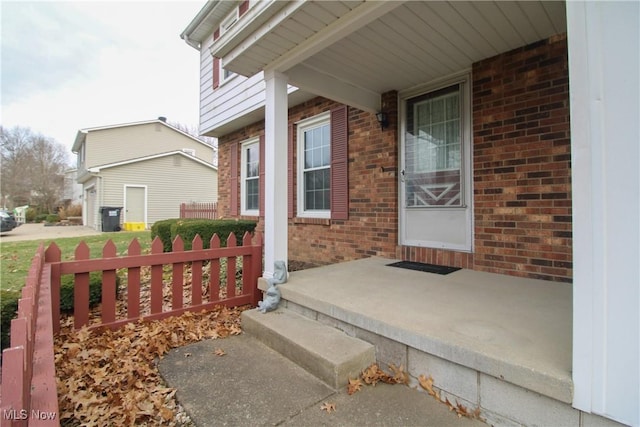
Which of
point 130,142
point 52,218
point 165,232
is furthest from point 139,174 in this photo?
point 165,232

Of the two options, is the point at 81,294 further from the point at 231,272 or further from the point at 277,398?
the point at 277,398

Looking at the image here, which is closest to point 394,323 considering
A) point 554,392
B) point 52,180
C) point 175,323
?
point 554,392

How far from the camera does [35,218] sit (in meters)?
22.1

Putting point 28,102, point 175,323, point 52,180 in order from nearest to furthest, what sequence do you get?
point 175,323 < point 28,102 < point 52,180

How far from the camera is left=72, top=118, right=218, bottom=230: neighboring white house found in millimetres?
15570

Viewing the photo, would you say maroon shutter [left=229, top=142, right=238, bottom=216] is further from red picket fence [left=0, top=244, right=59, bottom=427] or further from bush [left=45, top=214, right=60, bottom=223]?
bush [left=45, top=214, right=60, bottom=223]

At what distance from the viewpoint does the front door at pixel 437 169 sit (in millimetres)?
3631

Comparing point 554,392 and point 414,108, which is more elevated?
point 414,108

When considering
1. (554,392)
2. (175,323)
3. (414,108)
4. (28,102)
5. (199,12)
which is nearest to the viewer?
Answer: (554,392)

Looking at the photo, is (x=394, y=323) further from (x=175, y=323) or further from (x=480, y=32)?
(x=480, y=32)

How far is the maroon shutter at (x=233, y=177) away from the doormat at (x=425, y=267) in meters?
4.76

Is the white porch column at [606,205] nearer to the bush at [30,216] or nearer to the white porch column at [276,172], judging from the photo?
the white porch column at [276,172]

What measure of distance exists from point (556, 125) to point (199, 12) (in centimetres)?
721

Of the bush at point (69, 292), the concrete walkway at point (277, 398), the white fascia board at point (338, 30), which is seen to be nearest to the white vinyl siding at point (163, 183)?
the bush at point (69, 292)
